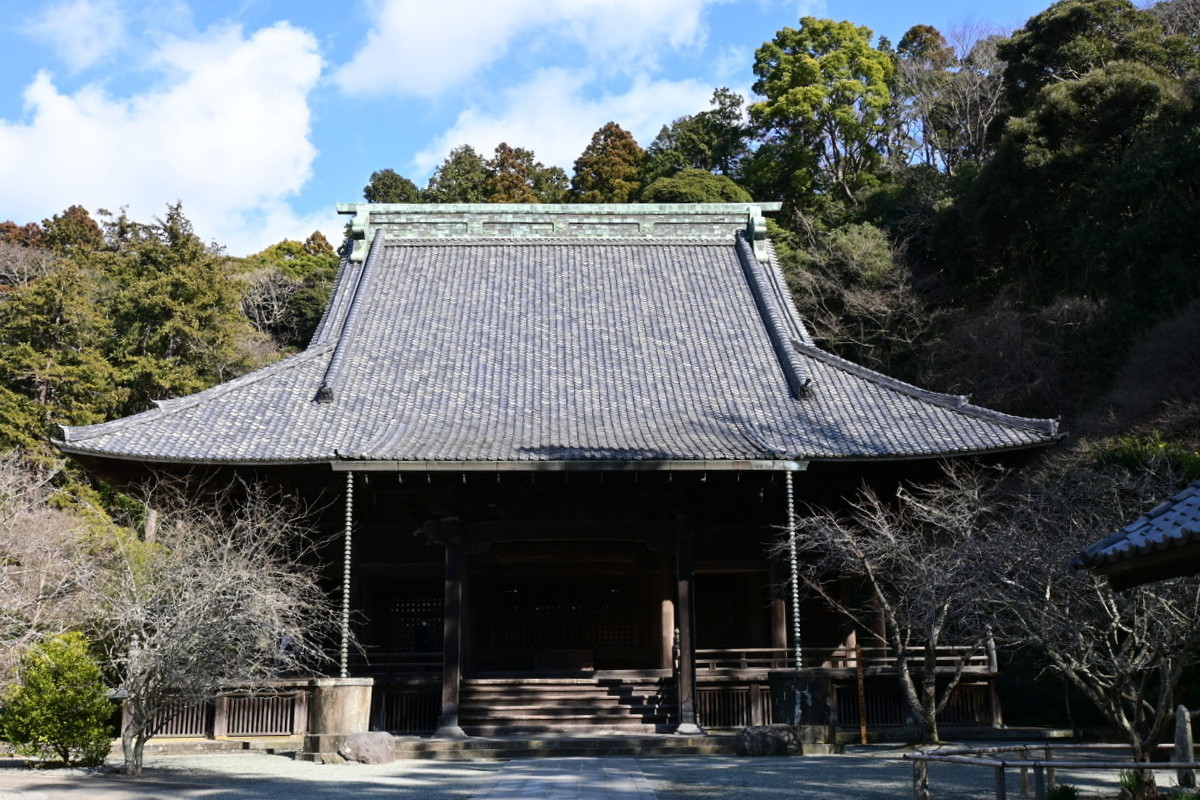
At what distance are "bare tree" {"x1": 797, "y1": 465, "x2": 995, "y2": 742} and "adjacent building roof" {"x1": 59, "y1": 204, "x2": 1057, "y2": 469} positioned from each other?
0.94m

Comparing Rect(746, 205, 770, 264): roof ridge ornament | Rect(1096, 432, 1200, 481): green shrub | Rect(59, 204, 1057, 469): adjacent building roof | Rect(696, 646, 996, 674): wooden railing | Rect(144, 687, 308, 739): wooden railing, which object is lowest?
Rect(144, 687, 308, 739): wooden railing

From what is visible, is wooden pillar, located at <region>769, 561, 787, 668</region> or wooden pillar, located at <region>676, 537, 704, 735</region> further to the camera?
wooden pillar, located at <region>769, 561, 787, 668</region>

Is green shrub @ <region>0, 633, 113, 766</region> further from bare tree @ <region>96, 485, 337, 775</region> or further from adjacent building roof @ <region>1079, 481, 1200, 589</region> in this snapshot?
adjacent building roof @ <region>1079, 481, 1200, 589</region>

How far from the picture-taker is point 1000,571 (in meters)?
10.5

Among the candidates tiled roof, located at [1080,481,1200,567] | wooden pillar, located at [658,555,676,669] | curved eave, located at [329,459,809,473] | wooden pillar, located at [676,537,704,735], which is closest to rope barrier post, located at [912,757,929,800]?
tiled roof, located at [1080,481,1200,567]

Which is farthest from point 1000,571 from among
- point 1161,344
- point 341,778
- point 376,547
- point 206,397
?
point 1161,344

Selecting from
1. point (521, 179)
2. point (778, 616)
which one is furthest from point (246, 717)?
point (521, 179)

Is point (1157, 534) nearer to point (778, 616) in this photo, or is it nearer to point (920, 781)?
point (920, 781)

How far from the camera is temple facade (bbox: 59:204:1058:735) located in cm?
1501

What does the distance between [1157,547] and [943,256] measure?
94.0 feet

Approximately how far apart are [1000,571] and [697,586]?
24.9 ft

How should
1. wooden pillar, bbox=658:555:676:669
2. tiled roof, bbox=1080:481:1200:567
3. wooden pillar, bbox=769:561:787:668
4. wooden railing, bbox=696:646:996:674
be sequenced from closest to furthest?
tiled roof, bbox=1080:481:1200:567 → wooden railing, bbox=696:646:996:674 → wooden pillar, bbox=769:561:787:668 → wooden pillar, bbox=658:555:676:669

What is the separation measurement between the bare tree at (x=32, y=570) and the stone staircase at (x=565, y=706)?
5548mm

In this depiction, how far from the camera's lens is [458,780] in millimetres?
10508
